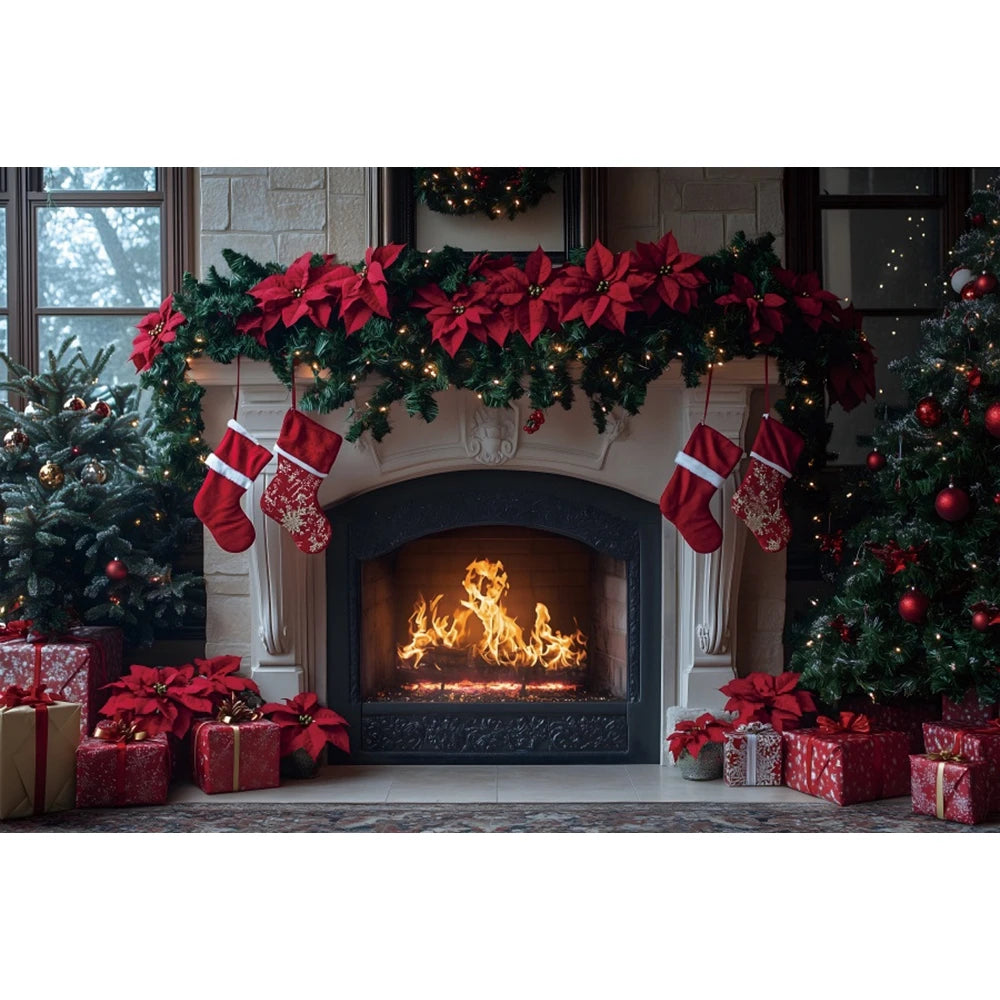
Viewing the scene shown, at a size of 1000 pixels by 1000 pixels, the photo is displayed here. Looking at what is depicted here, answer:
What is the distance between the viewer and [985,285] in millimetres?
3797

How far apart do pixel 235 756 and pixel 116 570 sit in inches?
30.4

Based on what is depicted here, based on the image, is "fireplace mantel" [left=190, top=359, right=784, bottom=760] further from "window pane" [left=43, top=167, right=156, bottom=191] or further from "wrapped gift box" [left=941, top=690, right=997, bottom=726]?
"window pane" [left=43, top=167, right=156, bottom=191]

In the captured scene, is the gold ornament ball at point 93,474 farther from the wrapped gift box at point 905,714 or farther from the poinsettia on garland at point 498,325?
the wrapped gift box at point 905,714

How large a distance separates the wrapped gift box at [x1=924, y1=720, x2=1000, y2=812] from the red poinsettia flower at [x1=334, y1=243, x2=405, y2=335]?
7.23ft

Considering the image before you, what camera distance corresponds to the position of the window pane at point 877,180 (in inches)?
176

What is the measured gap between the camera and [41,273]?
4496 mm

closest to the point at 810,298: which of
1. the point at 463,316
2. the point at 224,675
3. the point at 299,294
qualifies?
the point at 463,316

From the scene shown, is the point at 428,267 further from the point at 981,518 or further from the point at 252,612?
the point at 981,518

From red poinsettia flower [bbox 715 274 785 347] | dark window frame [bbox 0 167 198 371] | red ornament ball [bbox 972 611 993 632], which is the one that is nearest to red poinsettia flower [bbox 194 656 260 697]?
dark window frame [bbox 0 167 198 371]

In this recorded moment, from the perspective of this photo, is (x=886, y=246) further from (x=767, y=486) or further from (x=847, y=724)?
(x=847, y=724)

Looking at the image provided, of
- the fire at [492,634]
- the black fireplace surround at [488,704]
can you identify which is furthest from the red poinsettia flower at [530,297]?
the fire at [492,634]

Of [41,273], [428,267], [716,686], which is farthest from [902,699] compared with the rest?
[41,273]

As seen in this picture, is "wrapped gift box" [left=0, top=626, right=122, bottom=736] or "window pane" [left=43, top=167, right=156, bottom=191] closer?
"wrapped gift box" [left=0, top=626, right=122, bottom=736]

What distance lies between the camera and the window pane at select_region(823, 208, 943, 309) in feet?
14.6
